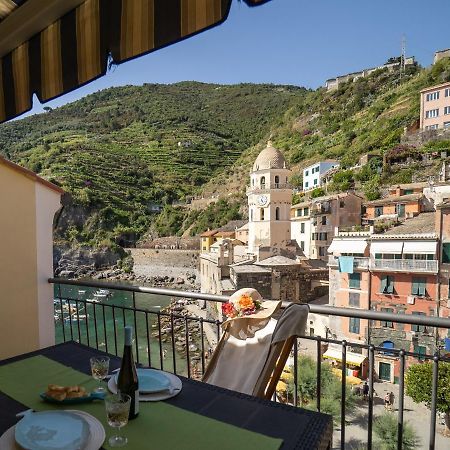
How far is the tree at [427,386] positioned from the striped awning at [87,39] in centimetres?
1302

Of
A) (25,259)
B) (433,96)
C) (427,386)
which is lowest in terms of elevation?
(427,386)

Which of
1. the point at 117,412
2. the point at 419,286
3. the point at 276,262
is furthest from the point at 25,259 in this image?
the point at 276,262

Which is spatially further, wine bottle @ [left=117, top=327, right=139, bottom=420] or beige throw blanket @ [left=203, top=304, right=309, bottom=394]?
beige throw blanket @ [left=203, top=304, right=309, bottom=394]

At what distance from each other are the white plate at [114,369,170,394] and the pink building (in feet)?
139

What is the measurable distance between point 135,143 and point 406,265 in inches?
2587

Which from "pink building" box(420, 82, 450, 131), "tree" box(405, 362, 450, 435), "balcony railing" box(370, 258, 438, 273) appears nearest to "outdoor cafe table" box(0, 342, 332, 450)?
"tree" box(405, 362, 450, 435)

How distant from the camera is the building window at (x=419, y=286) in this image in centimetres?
1700

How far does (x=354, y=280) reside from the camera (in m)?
19.0

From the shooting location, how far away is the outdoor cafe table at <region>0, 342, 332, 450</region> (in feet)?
3.49

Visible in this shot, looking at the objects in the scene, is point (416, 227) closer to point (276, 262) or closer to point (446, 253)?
point (446, 253)

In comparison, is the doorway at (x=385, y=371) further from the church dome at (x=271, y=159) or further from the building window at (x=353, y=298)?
the church dome at (x=271, y=159)

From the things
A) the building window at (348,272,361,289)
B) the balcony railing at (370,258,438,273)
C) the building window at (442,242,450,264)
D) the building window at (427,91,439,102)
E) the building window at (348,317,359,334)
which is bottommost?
the building window at (348,317,359,334)

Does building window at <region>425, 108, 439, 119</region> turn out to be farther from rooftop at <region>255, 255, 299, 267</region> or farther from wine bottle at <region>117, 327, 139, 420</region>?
wine bottle at <region>117, 327, 139, 420</region>

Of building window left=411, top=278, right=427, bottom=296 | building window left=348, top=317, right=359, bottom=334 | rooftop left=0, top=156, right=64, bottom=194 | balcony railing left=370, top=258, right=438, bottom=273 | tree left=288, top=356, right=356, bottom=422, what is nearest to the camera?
rooftop left=0, top=156, right=64, bottom=194
